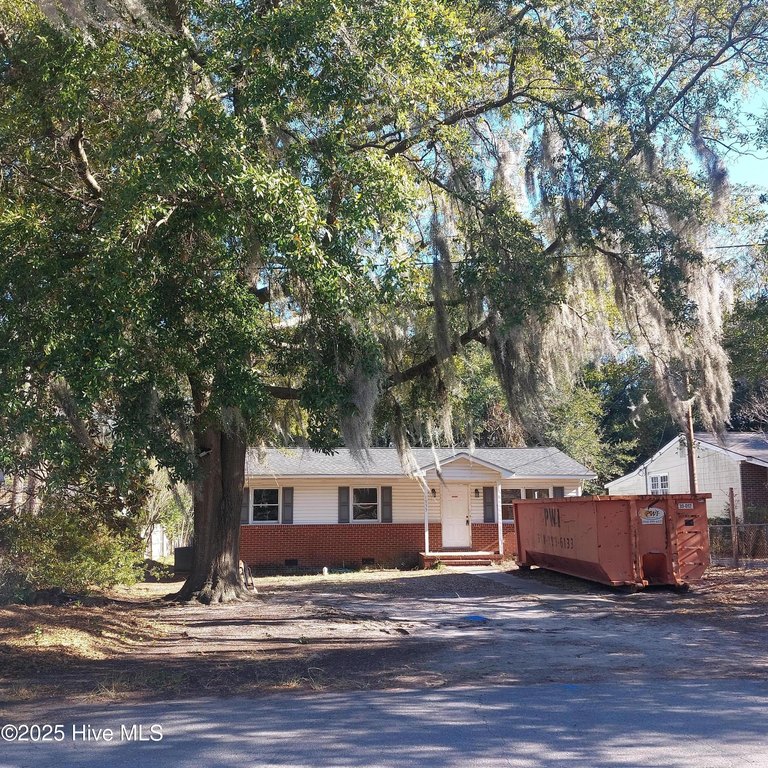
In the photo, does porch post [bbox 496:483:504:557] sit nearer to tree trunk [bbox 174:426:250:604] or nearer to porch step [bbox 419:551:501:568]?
porch step [bbox 419:551:501:568]

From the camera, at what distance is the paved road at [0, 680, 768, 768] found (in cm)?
548

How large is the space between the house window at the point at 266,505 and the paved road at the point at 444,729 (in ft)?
58.1

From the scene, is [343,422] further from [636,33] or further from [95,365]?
[636,33]

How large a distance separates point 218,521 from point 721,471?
18.9 m

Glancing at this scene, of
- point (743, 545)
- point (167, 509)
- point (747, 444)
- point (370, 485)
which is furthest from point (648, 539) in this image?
point (167, 509)

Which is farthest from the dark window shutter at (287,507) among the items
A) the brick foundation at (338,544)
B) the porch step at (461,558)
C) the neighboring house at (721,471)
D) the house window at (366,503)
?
the neighboring house at (721,471)

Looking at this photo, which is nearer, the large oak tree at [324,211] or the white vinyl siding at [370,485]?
the large oak tree at [324,211]

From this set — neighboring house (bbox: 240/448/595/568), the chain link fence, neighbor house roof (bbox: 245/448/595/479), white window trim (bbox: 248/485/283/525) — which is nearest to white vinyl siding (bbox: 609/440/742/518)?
the chain link fence

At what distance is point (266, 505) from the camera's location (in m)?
25.1

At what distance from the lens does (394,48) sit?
34.1ft

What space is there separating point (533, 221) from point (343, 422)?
17.9 ft

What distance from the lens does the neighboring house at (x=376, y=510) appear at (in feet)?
80.9

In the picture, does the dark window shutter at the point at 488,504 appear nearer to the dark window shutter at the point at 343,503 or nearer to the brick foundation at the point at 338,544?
the brick foundation at the point at 338,544

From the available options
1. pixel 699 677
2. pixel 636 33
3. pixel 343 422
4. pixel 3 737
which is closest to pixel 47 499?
pixel 343 422
